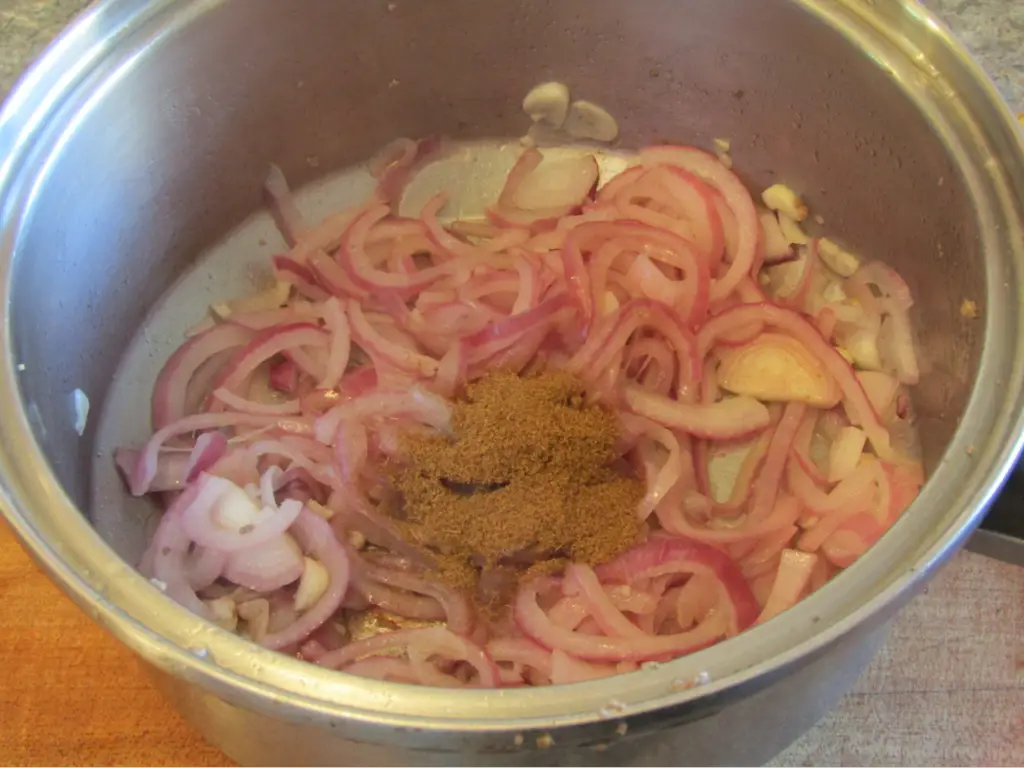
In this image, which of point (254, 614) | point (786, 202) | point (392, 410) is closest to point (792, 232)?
point (786, 202)

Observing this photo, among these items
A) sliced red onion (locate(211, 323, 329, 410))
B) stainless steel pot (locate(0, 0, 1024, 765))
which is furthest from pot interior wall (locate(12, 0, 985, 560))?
sliced red onion (locate(211, 323, 329, 410))

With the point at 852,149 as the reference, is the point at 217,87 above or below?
below

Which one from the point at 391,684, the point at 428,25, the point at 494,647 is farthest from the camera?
the point at 428,25

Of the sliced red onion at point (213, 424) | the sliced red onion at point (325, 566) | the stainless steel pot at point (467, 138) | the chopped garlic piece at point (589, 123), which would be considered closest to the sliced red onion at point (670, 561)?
the stainless steel pot at point (467, 138)

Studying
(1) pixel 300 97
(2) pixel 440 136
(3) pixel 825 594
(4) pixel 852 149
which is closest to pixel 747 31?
(4) pixel 852 149

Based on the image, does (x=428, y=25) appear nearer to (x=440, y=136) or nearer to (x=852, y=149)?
(x=440, y=136)

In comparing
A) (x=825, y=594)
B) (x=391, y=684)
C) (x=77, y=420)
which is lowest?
(x=77, y=420)

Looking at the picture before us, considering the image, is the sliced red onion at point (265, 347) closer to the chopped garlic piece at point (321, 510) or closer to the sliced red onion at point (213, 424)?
the sliced red onion at point (213, 424)

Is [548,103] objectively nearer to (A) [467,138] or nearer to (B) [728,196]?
(A) [467,138]
